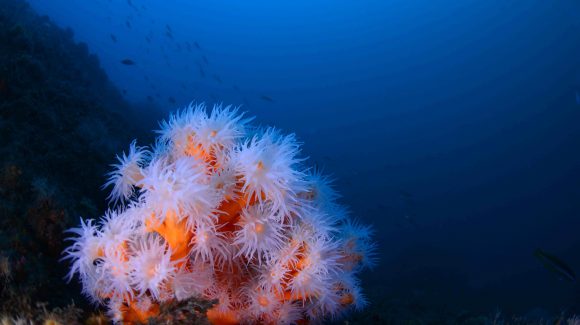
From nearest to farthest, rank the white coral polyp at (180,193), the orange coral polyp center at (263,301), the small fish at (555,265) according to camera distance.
A: the white coral polyp at (180,193)
the orange coral polyp center at (263,301)
the small fish at (555,265)

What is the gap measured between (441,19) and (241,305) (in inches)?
5663

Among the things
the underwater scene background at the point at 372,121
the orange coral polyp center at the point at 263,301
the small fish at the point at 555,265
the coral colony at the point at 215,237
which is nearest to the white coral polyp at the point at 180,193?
the coral colony at the point at 215,237

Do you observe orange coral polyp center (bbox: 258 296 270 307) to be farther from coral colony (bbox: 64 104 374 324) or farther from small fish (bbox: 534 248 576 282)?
small fish (bbox: 534 248 576 282)

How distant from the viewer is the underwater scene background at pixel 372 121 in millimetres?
3607

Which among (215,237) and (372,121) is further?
(372,121)

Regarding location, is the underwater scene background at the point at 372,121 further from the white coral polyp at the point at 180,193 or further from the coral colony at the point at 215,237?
the white coral polyp at the point at 180,193

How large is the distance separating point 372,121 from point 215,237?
3029 inches

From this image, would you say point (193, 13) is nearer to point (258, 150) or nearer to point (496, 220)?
point (496, 220)

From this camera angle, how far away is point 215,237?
248 cm

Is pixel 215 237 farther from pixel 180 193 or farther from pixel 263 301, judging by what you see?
pixel 263 301

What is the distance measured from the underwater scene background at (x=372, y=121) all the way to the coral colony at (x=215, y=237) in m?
0.42

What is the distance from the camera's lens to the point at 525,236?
3534cm

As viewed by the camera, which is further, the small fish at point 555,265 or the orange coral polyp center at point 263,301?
the small fish at point 555,265

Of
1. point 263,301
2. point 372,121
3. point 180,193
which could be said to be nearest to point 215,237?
point 180,193
